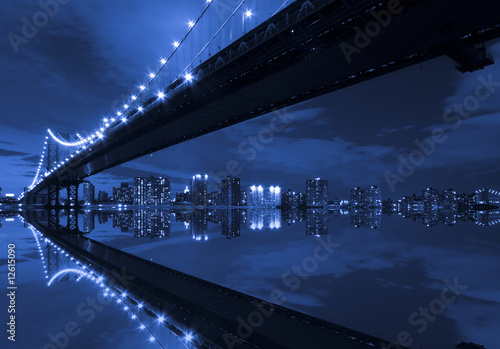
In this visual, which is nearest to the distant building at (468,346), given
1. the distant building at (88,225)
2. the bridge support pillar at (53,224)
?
the distant building at (88,225)

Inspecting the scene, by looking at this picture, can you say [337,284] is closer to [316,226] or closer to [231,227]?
[231,227]

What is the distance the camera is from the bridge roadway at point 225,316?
15.5 ft

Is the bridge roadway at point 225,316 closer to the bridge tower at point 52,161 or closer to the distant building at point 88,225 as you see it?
the distant building at point 88,225

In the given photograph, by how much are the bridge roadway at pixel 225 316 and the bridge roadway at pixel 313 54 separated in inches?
444

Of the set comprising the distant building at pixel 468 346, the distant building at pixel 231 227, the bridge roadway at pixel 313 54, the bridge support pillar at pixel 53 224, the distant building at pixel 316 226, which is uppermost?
the bridge roadway at pixel 313 54

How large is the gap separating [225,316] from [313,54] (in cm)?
1407

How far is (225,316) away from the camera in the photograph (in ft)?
18.8

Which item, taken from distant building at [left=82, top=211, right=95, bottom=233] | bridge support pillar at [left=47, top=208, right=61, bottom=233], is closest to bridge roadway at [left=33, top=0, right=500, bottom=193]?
distant building at [left=82, top=211, right=95, bottom=233]

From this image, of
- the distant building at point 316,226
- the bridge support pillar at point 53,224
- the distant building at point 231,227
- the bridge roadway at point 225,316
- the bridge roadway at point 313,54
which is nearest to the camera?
the bridge roadway at point 225,316

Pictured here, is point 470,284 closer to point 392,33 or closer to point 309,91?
point 392,33

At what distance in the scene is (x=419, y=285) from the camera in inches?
301

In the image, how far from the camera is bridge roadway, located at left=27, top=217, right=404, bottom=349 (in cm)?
473

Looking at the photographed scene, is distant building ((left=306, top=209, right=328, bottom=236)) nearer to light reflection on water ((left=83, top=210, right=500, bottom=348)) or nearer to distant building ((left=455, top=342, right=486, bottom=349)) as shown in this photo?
light reflection on water ((left=83, top=210, right=500, bottom=348))

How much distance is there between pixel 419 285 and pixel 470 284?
4.12 feet
